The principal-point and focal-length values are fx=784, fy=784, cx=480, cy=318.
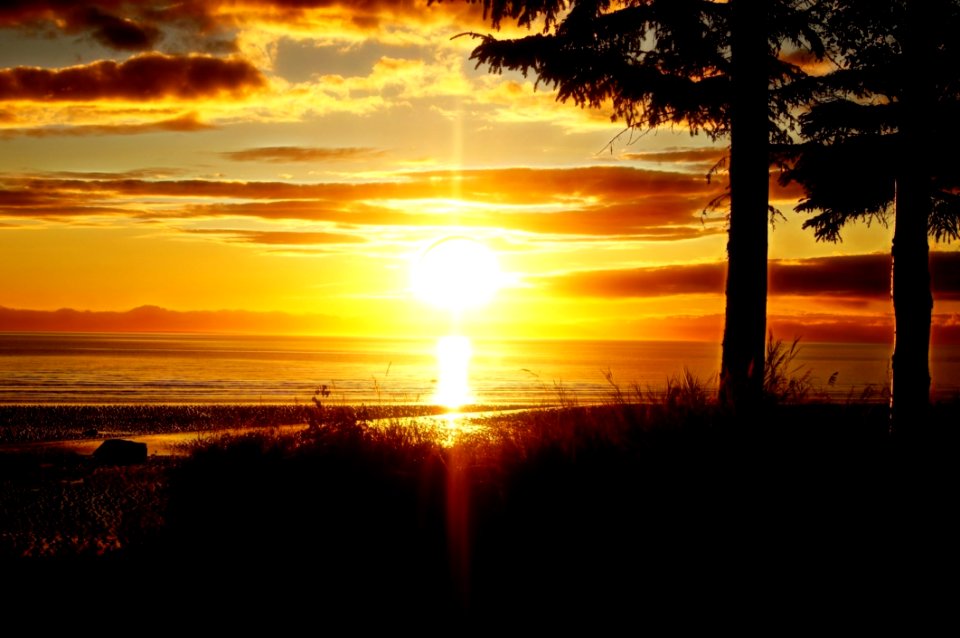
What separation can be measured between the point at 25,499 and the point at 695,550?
36.6 feet

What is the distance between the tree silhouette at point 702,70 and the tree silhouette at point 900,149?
59.6 inches

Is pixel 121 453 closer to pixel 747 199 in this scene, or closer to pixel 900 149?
pixel 747 199

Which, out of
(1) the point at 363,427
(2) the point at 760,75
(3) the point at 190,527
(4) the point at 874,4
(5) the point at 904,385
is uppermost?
(4) the point at 874,4

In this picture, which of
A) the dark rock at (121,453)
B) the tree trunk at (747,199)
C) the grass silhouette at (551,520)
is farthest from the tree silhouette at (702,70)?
the dark rock at (121,453)

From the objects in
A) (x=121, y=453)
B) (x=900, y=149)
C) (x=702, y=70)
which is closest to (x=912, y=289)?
(x=900, y=149)

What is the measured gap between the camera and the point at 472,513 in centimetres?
696

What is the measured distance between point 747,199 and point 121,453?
14.8 m

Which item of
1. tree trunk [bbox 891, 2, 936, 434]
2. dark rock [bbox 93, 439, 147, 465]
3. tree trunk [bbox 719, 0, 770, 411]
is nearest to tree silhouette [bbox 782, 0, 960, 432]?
tree trunk [bbox 891, 2, 936, 434]

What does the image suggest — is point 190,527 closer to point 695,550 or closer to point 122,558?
point 122,558

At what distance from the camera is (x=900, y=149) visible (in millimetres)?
9648

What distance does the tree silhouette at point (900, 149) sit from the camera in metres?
9.06

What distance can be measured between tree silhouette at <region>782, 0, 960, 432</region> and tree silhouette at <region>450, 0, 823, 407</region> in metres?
1.51

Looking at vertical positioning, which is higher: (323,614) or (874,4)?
(874,4)

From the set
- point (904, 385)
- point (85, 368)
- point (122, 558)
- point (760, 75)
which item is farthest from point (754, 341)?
point (85, 368)
